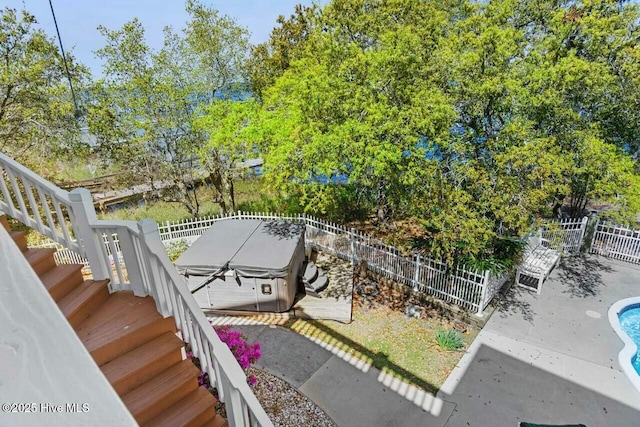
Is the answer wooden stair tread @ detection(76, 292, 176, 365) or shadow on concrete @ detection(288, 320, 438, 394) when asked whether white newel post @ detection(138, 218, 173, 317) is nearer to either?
wooden stair tread @ detection(76, 292, 176, 365)

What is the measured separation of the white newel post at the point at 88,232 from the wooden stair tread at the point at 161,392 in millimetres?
1183

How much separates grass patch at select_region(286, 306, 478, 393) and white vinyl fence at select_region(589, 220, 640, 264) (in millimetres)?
5813

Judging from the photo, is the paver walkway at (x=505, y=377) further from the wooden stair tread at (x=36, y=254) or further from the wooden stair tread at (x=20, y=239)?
the wooden stair tread at (x=20, y=239)

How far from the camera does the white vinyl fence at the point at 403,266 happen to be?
7.70 metres

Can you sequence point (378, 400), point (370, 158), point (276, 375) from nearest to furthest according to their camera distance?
1. point (378, 400)
2. point (276, 375)
3. point (370, 158)

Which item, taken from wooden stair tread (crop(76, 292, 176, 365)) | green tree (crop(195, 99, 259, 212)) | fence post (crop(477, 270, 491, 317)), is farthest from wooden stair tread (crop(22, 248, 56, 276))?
fence post (crop(477, 270, 491, 317))

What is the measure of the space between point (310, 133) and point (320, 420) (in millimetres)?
5672

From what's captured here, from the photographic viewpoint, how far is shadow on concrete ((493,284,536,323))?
25.7 ft

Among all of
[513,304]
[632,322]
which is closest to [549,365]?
[513,304]

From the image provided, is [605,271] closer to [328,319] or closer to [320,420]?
[328,319]

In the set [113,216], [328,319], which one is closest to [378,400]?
[328,319]

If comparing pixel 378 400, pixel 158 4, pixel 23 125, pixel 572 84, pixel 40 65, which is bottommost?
pixel 378 400

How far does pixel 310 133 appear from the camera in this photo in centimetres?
789

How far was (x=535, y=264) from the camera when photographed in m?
8.71
